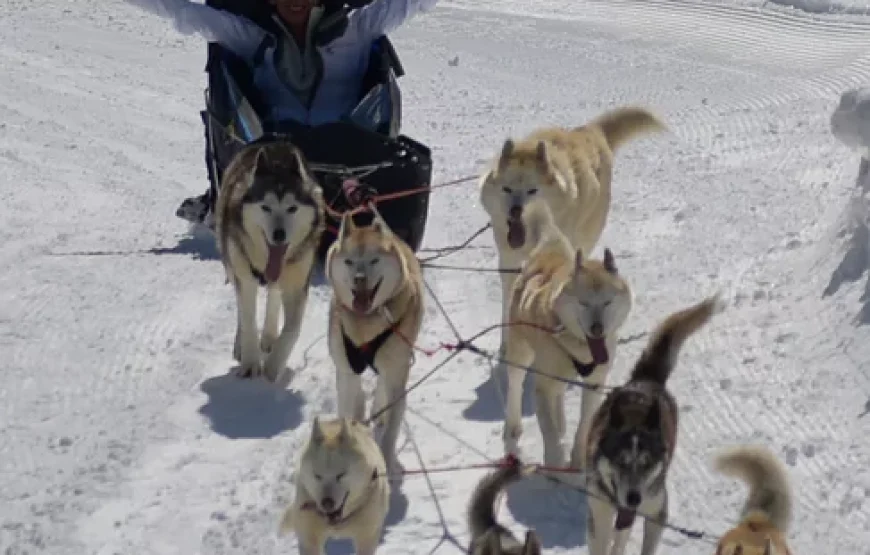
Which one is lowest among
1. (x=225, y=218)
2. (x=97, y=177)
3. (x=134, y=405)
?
(x=97, y=177)

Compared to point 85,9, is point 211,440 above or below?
above

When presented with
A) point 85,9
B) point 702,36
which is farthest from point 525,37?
point 85,9

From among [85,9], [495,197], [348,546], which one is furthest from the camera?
[85,9]

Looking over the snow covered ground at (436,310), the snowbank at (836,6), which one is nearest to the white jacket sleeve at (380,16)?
the snow covered ground at (436,310)

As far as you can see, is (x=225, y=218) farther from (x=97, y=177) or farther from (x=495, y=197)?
(x=97, y=177)

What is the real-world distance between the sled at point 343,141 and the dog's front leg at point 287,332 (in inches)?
11.4

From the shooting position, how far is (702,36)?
12.2 m

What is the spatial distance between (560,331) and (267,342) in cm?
151

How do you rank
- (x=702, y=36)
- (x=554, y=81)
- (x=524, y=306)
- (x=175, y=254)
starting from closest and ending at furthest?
(x=524, y=306)
(x=175, y=254)
(x=554, y=81)
(x=702, y=36)

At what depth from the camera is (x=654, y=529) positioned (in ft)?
12.6

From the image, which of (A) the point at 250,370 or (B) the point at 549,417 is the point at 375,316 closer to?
(B) the point at 549,417

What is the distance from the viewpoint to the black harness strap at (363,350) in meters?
4.55

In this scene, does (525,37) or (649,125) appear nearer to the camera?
(649,125)

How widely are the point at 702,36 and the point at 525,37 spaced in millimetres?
1312
